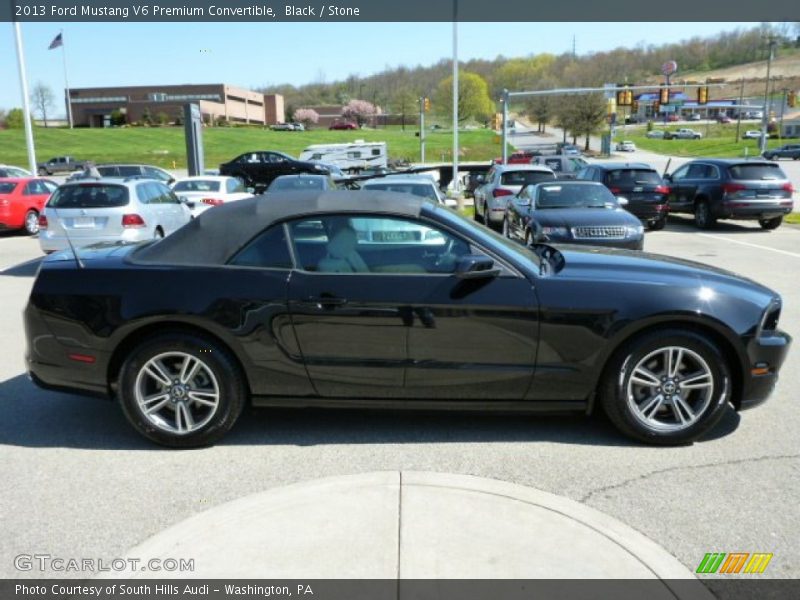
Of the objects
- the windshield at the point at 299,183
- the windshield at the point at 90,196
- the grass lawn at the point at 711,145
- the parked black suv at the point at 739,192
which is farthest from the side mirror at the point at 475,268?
the grass lawn at the point at 711,145

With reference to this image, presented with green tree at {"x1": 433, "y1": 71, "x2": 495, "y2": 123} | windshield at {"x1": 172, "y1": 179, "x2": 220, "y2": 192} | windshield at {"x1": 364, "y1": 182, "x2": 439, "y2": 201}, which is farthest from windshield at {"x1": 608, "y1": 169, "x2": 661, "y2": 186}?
green tree at {"x1": 433, "y1": 71, "x2": 495, "y2": 123}

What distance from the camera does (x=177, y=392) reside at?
14.1 feet

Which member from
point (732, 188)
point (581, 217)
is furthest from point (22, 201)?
point (732, 188)

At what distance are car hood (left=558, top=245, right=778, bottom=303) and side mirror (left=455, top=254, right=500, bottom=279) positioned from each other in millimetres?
469

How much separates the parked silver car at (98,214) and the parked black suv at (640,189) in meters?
10.5

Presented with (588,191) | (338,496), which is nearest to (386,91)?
(588,191)

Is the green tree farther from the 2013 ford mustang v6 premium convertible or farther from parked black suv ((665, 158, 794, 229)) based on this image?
the 2013 ford mustang v6 premium convertible

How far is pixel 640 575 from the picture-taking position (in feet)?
9.45

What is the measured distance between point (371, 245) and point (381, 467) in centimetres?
138

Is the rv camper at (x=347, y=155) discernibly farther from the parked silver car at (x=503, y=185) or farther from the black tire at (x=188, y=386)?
the black tire at (x=188, y=386)

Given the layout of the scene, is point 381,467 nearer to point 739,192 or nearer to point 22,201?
point 739,192

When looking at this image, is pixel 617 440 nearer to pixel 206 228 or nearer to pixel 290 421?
pixel 290 421

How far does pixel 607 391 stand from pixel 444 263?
127 centimetres

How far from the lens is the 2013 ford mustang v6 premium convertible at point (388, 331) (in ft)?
13.7
